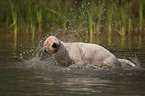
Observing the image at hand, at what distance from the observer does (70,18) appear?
16000mm

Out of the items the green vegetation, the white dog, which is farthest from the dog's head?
the green vegetation

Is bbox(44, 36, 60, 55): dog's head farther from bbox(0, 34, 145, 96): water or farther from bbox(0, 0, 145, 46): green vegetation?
bbox(0, 0, 145, 46): green vegetation

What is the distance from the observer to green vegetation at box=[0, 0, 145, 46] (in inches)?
658

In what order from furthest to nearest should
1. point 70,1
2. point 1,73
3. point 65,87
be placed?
point 70,1 → point 1,73 → point 65,87

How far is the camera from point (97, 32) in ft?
58.9

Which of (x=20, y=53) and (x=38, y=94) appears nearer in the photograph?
(x=38, y=94)

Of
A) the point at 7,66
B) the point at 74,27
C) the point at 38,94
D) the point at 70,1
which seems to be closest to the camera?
the point at 38,94

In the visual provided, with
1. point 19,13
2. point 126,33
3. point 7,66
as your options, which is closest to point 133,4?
point 126,33

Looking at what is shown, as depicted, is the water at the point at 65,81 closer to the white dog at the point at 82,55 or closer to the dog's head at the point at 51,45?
the white dog at the point at 82,55

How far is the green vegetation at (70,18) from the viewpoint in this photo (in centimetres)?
1672

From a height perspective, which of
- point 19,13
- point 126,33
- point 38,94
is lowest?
point 38,94

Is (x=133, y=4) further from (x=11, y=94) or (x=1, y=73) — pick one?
(x=11, y=94)

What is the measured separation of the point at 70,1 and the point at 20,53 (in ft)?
24.0

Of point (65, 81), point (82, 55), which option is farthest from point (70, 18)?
point (65, 81)
